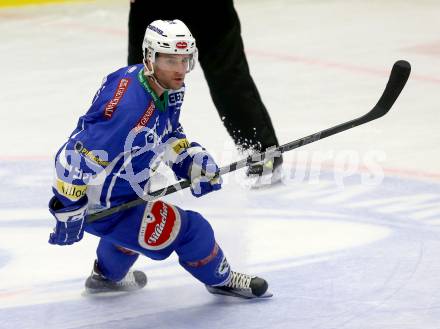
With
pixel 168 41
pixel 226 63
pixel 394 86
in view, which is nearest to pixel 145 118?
pixel 168 41

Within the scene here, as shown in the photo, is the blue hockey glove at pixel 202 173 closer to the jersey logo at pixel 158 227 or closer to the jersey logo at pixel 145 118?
the jersey logo at pixel 158 227

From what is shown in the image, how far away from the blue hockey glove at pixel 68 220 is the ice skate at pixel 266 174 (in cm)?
134

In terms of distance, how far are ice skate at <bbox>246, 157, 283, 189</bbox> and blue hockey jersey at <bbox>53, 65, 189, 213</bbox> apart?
1143 mm

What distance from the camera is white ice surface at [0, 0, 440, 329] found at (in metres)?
3.12

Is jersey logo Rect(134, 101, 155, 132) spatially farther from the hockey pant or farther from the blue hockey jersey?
the hockey pant

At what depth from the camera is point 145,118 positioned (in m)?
2.88

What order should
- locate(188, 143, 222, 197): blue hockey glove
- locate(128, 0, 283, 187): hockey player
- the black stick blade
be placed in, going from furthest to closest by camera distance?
locate(128, 0, 283, 187): hockey player, the black stick blade, locate(188, 143, 222, 197): blue hockey glove

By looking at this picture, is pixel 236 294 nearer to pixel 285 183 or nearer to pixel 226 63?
pixel 285 183

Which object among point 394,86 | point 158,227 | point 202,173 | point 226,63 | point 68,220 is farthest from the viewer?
point 226,63

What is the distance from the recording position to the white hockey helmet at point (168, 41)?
2908 millimetres

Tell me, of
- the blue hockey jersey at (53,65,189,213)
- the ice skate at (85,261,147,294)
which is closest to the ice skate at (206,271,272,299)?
the ice skate at (85,261,147,294)

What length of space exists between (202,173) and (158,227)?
219mm

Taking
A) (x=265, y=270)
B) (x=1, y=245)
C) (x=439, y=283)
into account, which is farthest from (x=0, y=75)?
(x=439, y=283)

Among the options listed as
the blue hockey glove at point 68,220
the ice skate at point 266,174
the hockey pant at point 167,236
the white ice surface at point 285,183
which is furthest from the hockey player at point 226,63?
the blue hockey glove at point 68,220
